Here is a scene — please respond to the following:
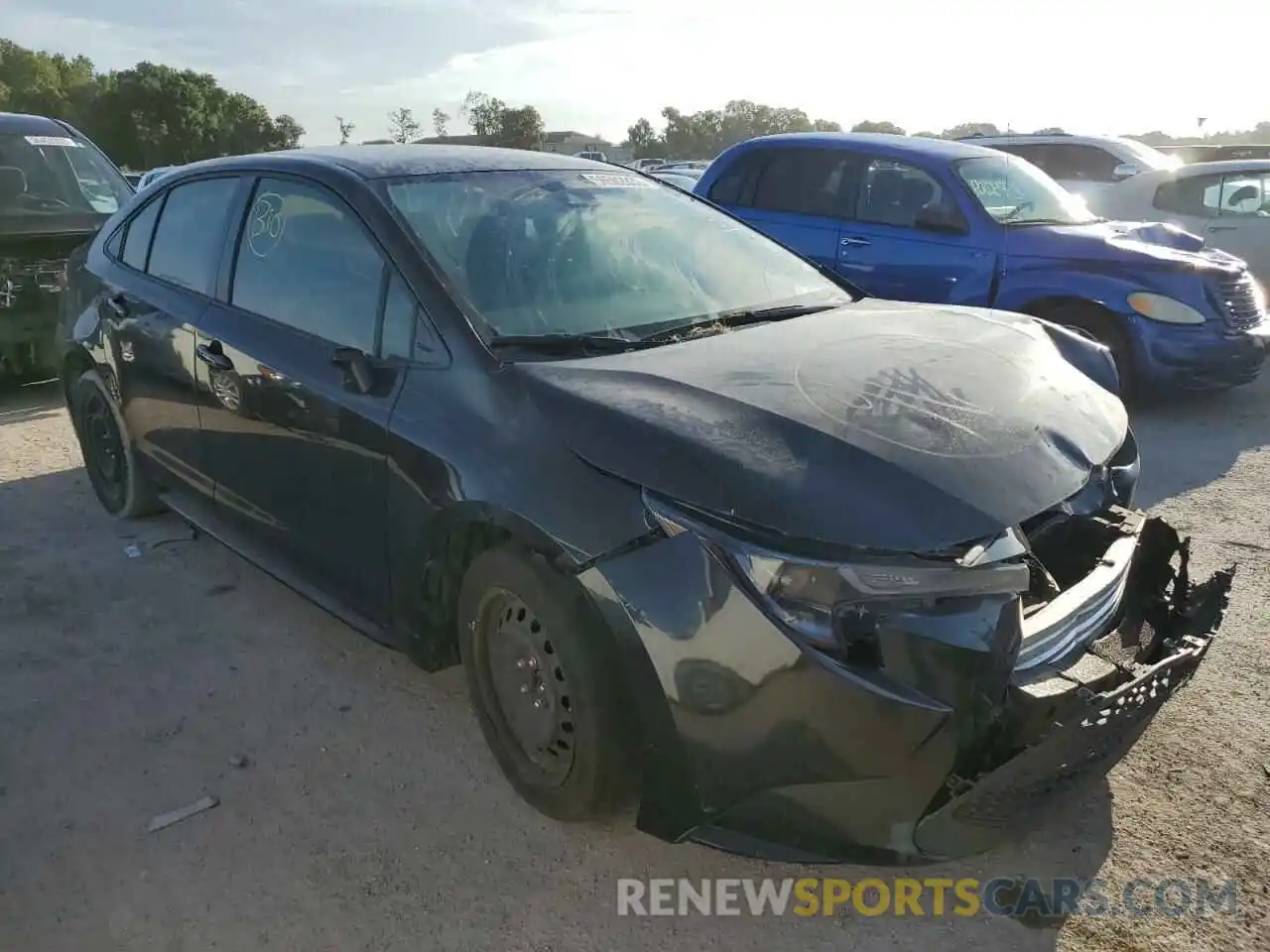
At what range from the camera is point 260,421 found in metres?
3.42

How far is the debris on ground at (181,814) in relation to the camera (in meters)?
2.75

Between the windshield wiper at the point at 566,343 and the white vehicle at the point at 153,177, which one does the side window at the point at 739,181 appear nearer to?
the white vehicle at the point at 153,177

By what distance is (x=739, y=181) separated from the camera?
7.51 meters

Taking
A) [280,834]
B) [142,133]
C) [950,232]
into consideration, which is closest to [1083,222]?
[950,232]

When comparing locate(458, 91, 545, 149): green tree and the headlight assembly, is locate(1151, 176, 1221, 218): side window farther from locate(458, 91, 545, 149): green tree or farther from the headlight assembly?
locate(458, 91, 545, 149): green tree

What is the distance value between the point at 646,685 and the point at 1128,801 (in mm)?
1434

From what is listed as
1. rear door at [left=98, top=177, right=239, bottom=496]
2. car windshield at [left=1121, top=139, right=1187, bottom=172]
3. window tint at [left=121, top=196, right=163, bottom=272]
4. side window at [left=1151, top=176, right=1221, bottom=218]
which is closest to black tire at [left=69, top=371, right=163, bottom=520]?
rear door at [left=98, top=177, right=239, bottom=496]

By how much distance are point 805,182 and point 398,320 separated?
492cm

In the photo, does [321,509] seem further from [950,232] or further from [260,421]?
[950,232]

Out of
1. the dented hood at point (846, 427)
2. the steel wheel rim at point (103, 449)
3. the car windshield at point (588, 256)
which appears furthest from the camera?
the steel wheel rim at point (103, 449)

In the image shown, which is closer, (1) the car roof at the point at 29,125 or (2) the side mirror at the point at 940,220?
(2) the side mirror at the point at 940,220

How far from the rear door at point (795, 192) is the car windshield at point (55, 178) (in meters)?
4.78

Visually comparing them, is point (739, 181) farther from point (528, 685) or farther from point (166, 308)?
point (528, 685)

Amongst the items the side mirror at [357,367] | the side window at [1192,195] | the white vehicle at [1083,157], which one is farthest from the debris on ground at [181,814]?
the white vehicle at [1083,157]
